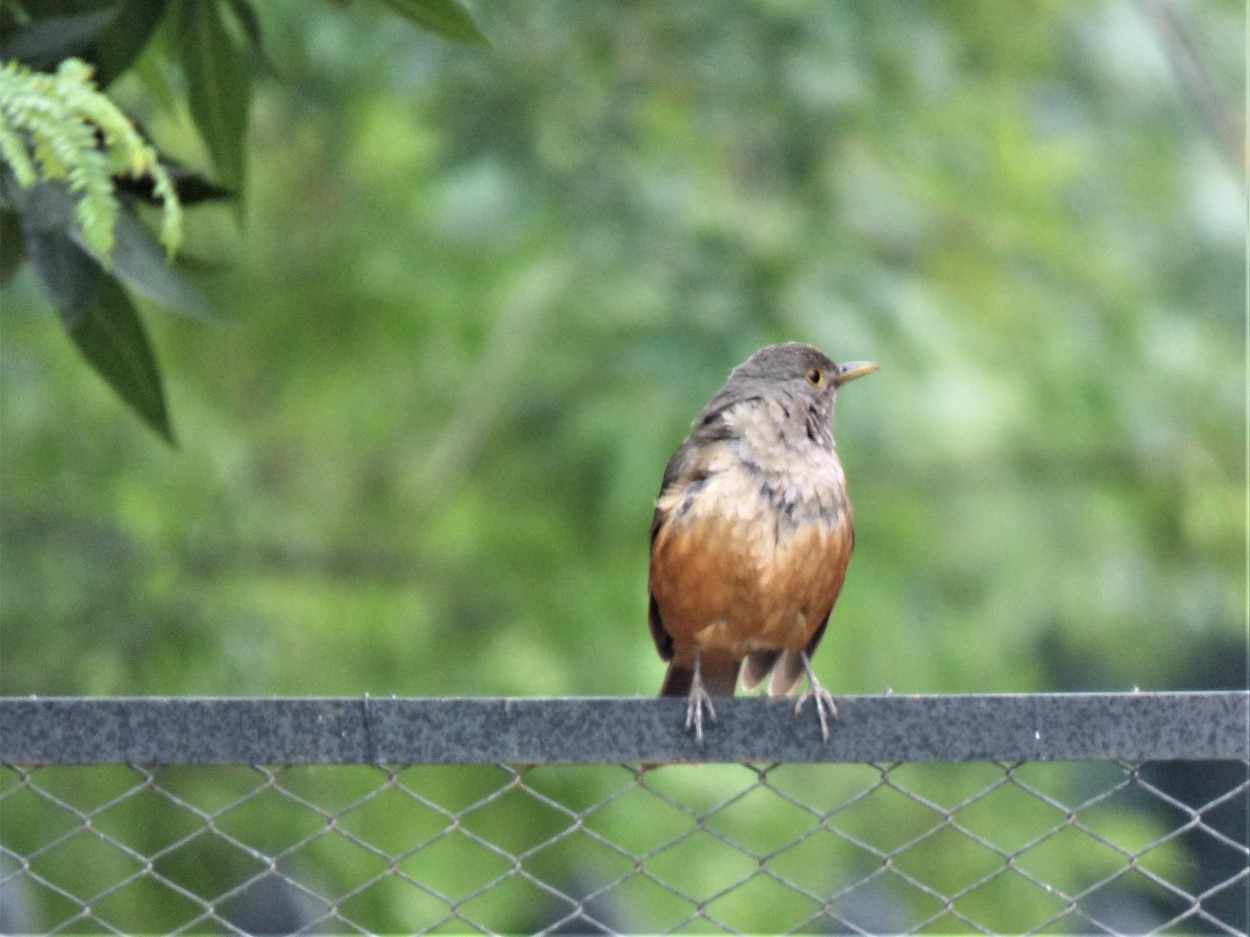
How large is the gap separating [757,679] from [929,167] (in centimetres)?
226

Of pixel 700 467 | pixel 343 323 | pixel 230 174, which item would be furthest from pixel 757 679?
pixel 343 323

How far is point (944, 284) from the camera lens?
5.69m

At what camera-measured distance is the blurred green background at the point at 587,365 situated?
464cm

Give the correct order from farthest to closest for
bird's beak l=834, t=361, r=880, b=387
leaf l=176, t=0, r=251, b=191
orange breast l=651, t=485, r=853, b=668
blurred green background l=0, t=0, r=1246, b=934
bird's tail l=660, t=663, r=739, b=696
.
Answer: blurred green background l=0, t=0, r=1246, b=934 < bird's beak l=834, t=361, r=880, b=387 < bird's tail l=660, t=663, r=739, b=696 < orange breast l=651, t=485, r=853, b=668 < leaf l=176, t=0, r=251, b=191

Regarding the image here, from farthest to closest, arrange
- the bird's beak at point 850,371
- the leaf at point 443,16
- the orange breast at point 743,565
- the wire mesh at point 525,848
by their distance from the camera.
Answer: the wire mesh at point 525,848, the bird's beak at point 850,371, the orange breast at point 743,565, the leaf at point 443,16

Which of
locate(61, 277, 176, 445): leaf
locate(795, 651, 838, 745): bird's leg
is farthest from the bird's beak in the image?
locate(61, 277, 176, 445): leaf

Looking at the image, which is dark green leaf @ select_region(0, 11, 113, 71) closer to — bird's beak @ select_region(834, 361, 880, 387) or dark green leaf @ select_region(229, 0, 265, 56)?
dark green leaf @ select_region(229, 0, 265, 56)

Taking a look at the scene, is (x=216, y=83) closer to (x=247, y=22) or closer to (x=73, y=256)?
(x=247, y=22)

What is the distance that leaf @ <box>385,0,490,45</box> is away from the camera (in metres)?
2.42

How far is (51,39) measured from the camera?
2.30 metres

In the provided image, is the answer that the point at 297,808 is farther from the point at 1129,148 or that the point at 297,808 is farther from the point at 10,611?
the point at 1129,148

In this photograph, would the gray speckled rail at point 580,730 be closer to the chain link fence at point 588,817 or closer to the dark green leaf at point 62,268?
the chain link fence at point 588,817

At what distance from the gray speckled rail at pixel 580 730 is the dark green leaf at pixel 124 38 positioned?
3.38ft

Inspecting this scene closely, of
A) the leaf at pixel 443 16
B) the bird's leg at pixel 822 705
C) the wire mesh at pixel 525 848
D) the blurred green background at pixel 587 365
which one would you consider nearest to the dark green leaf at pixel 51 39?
the leaf at pixel 443 16
